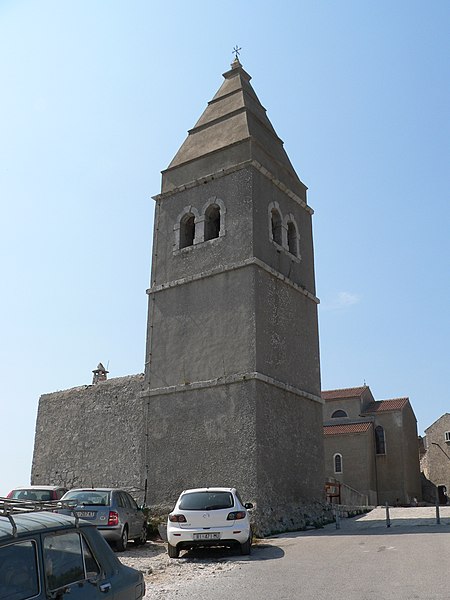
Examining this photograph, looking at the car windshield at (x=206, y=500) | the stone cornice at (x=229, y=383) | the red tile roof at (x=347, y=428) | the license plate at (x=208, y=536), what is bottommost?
the license plate at (x=208, y=536)

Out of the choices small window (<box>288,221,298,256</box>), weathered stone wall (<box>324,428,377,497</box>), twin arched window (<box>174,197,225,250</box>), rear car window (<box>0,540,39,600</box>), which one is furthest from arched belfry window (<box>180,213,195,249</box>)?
weathered stone wall (<box>324,428,377,497</box>)

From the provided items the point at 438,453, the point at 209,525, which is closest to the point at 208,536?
the point at 209,525

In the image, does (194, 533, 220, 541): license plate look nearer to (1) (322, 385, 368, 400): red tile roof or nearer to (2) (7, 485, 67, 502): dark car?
(2) (7, 485, 67, 502): dark car

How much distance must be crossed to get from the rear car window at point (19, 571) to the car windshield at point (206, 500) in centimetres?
848

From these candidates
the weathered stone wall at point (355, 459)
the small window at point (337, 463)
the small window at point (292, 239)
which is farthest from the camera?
the small window at point (337, 463)

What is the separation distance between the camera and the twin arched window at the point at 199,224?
21094 millimetres

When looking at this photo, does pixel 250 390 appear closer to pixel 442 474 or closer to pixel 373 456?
pixel 373 456

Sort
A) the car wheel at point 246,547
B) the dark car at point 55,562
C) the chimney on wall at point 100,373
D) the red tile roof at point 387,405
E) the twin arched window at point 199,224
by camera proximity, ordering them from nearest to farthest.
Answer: the dark car at point 55,562 < the car wheel at point 246,547 < the twin arched window at point 199,224 < the chimney on wall at point 100,373 < the red tile roof at point 387,405

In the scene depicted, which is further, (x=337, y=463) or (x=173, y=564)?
(x=337, y=463)

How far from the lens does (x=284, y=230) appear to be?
21938mm

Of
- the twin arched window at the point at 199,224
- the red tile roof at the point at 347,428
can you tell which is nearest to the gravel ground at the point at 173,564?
the twin arched window at the point at 199,224

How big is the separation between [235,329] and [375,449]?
28.5 meters

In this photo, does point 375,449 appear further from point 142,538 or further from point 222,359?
point 142,538

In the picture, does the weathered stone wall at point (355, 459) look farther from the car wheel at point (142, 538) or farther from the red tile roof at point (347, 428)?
the car wheel at point (142, 538)
